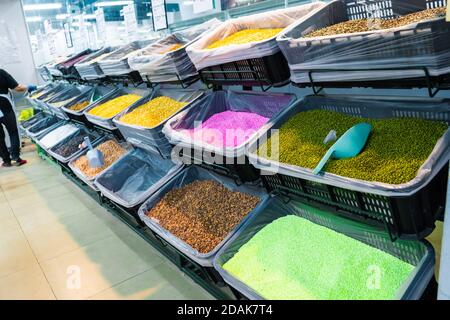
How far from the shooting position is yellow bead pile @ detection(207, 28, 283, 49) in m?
1.83

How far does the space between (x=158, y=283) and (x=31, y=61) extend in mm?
6529

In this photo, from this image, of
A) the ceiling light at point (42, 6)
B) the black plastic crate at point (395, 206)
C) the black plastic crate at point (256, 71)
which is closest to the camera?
the black plastic crate at point (395, 206)

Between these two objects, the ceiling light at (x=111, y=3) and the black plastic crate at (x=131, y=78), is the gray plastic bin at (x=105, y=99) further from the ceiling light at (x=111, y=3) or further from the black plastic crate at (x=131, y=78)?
the ceiling light at (x=111, y=3)

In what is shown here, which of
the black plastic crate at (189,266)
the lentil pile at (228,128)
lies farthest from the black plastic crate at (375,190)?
the black plastic crate at (189,266)

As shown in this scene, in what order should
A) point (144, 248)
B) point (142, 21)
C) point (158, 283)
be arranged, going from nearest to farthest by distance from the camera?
point (158, 283)
point (144, 248)
point (142, 21)

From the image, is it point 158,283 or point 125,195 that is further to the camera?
point 125,195

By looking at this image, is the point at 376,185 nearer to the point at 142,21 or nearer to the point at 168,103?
the point at 168,103

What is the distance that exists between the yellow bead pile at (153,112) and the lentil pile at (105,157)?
681 mm

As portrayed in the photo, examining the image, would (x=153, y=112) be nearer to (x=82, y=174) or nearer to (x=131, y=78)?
(x=131, y=78)

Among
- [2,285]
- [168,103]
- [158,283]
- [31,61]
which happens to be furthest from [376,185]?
[31,61]

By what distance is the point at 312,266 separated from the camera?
1.52 m

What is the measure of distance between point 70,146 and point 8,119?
2050mm

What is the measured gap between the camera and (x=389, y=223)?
1302 millimetres

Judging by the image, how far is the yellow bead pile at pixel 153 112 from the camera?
99.3 inches
